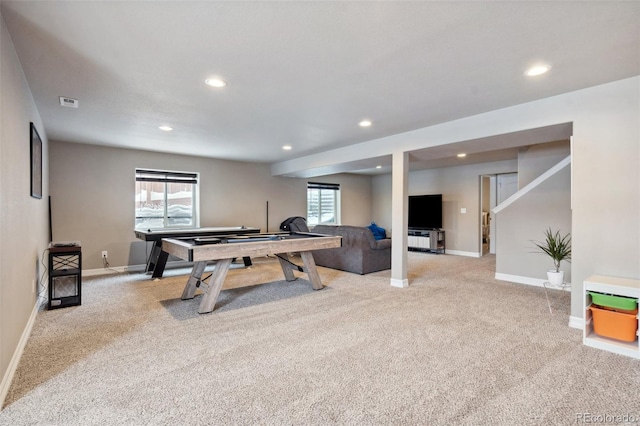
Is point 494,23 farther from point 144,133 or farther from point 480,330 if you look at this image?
point 144,133

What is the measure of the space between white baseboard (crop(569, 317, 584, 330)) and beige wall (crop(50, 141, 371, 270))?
5863 millimetres

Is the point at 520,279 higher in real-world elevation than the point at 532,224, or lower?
lower

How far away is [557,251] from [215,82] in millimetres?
4313

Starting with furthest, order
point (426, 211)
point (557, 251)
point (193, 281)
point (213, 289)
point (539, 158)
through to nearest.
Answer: point (426, 211)
point (539, 158)
point (557, 251)
point (193, 281)
point (213, 289)

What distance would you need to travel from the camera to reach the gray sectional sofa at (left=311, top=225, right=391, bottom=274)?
5.29 metres

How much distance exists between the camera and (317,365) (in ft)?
7.35

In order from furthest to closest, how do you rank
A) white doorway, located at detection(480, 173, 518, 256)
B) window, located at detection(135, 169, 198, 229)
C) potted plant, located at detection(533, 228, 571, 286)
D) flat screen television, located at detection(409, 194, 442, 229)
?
flat screen television, located at detection(409, 194, 442, 229) → white doorway, located at detection(480, 173, 518, 256) → window, located at detection(135, 169, 198, 229) → potted plant, located at detection(533, 228, 571, 286)

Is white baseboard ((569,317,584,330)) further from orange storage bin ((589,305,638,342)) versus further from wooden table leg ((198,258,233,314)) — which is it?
wooden table leg ((198,258,233,314))

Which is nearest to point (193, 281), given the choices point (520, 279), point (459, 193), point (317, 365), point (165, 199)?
point (317, 365)

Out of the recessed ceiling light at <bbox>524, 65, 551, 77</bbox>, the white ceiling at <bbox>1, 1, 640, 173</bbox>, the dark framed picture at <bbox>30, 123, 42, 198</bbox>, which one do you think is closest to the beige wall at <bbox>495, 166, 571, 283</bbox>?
the white ceiling at <bbox>1, 1, 640, 173</bbox>

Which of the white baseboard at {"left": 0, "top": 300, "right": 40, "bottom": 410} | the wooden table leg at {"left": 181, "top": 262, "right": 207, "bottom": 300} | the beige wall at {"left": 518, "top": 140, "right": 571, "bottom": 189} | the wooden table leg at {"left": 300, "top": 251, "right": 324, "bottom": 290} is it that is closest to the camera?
the white baseboard at {"left": 0, "top": 300, "right": 40, "bottom": 410}

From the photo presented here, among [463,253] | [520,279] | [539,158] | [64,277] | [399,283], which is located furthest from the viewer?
[463,253]

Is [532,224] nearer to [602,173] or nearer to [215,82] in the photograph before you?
[602,173]

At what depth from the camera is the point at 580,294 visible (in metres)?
2.97
